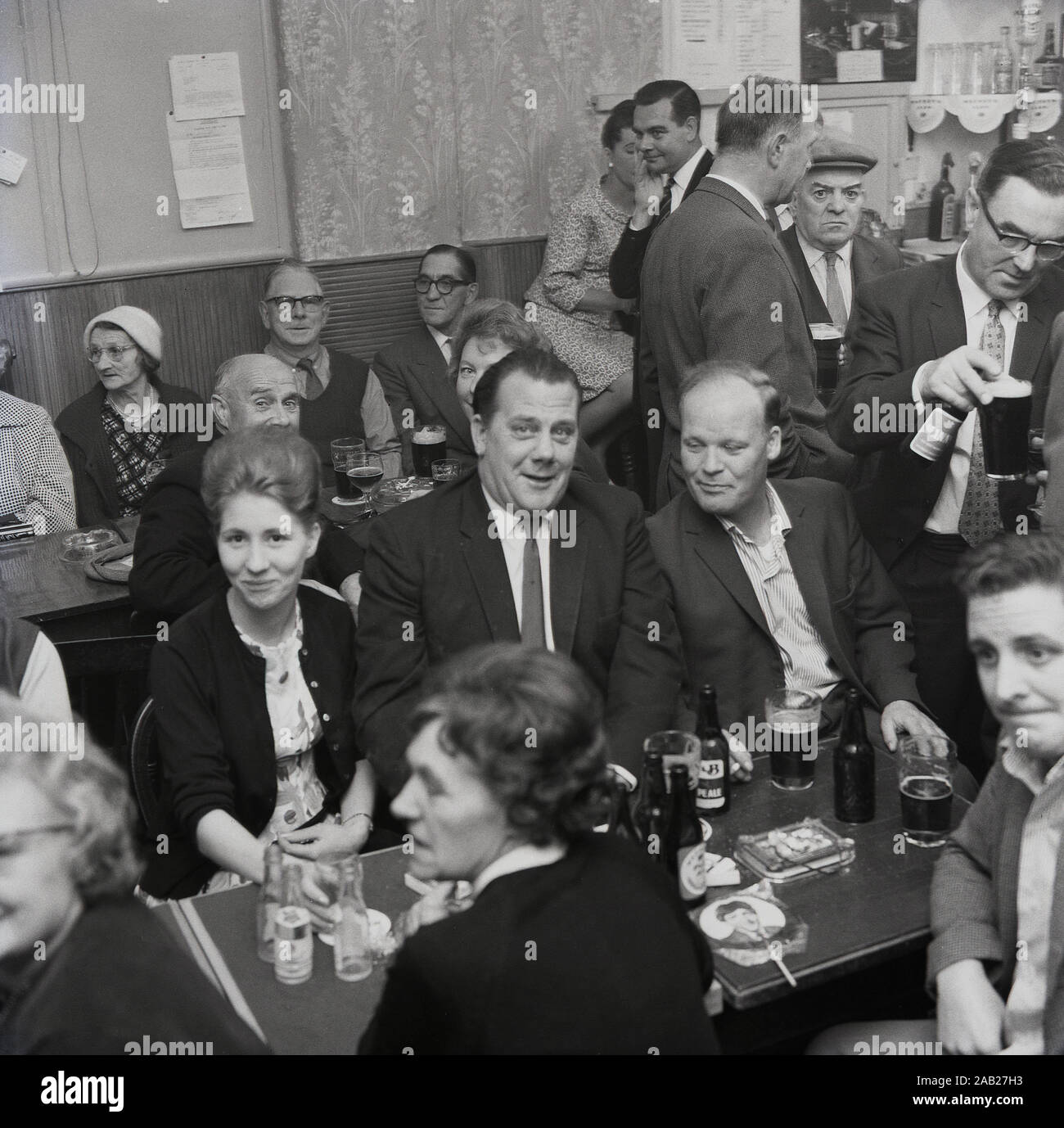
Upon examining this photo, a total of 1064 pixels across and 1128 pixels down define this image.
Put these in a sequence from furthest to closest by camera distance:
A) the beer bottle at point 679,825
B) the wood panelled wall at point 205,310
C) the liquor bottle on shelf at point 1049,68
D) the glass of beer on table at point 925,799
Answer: the liquor bottle on shelf at point 1049,68
the wood panelled wall at point 205,310
the glass of beer on table at point 925,799
the beer bottle at point 679,825

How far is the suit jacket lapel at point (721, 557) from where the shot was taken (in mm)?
3014

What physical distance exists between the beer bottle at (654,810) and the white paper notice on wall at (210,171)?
4.03m

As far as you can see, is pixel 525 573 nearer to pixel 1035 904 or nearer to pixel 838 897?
pixel 838 897

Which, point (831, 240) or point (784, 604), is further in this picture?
point (831, 240)

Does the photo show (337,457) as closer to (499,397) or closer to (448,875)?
(499,397)

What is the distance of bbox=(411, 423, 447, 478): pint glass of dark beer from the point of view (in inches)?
174

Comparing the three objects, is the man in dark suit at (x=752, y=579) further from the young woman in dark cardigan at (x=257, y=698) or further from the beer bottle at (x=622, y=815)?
the young woman in dark cardigan at (x=257, y=698)

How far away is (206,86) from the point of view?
549 cm

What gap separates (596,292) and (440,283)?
0.80 metres

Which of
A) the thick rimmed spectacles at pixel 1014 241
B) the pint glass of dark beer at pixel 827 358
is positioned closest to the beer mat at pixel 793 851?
the thick rimmed spectacles at pixel 1014 241

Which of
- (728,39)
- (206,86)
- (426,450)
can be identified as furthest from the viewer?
(728,39)

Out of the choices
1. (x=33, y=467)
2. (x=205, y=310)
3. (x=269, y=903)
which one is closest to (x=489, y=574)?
(x=269, y=903)

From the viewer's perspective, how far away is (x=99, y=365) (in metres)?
4.82

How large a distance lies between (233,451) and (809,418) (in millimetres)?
1704
